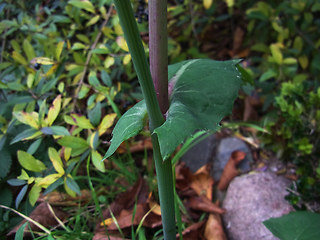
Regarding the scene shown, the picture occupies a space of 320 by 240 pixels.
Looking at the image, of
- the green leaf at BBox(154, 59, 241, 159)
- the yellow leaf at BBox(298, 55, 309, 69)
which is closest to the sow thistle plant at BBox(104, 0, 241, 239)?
the green leaf at BBox(154, 59, 241, 159)

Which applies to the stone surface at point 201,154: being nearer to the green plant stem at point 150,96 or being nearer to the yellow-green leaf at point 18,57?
the green plant stem at point 150,96

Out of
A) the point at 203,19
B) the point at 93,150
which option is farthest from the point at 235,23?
the point at 93,150

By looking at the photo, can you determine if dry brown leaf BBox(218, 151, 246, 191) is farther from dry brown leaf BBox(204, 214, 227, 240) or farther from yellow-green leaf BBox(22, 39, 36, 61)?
yellow-green leaf BBox(22, 39, 36, 61)

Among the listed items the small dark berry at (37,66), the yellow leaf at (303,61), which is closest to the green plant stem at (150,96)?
the small dark berry at (37,66)

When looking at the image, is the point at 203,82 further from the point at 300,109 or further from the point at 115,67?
the point at 115,67

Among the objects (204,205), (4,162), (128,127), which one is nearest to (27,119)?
(4,162)

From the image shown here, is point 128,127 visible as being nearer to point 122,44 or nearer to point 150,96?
Result: point 150,96
